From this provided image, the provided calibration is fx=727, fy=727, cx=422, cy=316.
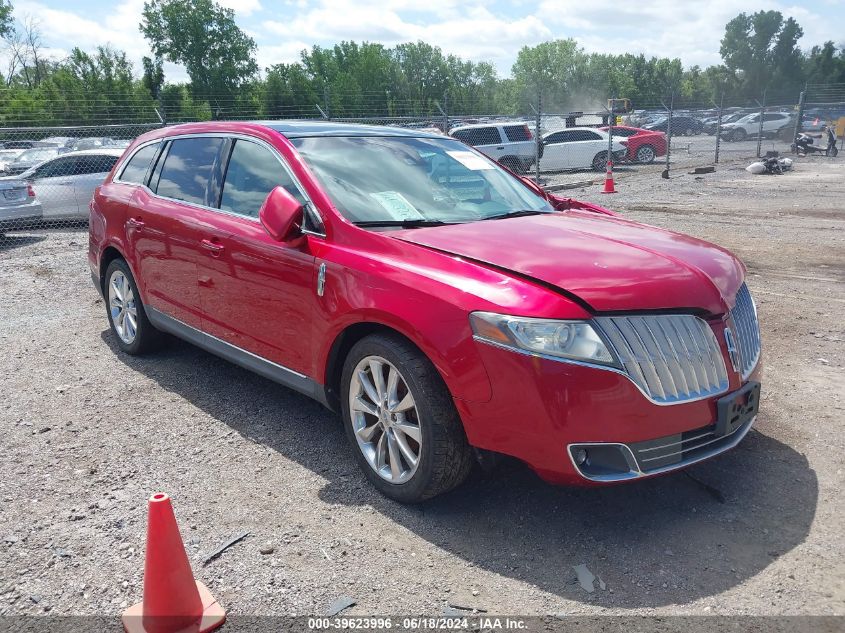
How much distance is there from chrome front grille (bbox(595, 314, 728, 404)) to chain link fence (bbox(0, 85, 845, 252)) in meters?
2.83

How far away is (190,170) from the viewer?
4.95 m

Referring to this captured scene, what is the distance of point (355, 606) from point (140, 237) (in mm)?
3480

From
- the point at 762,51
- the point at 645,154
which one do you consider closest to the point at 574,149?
the point at 645,154

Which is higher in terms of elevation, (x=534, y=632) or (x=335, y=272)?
(x=335, y=272)

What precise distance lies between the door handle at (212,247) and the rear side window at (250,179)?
0.23m

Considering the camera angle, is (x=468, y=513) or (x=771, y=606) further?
(x=468, y=513)

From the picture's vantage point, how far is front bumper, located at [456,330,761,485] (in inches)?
112

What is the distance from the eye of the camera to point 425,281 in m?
3.21

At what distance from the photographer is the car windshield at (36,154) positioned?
1945 centimetres

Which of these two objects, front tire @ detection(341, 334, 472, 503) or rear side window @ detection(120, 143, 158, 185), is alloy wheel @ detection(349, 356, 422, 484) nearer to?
front tire @ detection(341, 334, 472, 503)

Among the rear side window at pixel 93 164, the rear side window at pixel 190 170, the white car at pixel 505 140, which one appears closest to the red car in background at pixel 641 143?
the white car at pixel 505 140

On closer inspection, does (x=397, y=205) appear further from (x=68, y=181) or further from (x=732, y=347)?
(x=68, y=181)

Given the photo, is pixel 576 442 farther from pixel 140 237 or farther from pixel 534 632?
pixel 140 237

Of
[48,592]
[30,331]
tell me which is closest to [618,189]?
[30,331]
